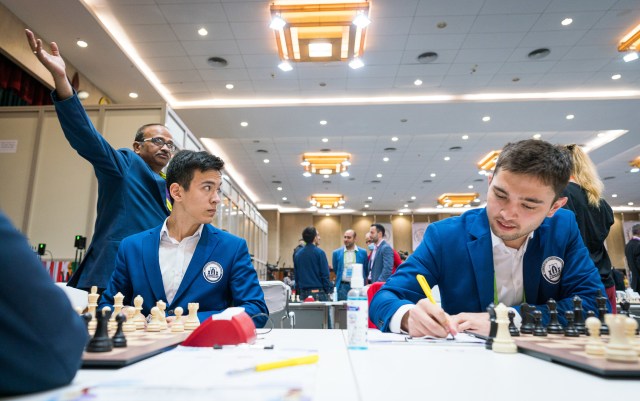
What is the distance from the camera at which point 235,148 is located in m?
10.1

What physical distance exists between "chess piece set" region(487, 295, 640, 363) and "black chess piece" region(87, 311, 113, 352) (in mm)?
796

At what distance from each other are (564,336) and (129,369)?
1068 mm

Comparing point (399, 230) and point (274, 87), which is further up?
point (274, 87)

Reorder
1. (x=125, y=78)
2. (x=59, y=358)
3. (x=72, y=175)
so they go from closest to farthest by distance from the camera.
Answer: (x=59, y=358) → (x=72, y=175) → (x=125, y=78)

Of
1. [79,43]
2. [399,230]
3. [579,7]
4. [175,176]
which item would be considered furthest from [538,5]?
[399,230]

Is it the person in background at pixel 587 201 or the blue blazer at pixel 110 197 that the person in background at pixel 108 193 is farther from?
the person in background at pixel 587 201

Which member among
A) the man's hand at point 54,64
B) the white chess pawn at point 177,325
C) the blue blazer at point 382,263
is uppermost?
the man's hand at point 54,64

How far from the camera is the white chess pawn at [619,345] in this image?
2.37 ft

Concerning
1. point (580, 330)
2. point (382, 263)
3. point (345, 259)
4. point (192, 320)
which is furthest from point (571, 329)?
point (345, 259)

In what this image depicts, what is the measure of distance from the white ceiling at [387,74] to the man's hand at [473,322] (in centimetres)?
465

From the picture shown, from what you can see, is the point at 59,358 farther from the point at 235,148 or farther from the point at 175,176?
the point at 235,148

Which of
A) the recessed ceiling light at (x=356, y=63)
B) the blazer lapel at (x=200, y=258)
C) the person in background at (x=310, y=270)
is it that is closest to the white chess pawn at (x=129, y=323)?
the blazer lapel at (x=200, y=258)

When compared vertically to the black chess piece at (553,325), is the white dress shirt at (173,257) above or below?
above

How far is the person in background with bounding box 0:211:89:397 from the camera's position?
20.9 inches
